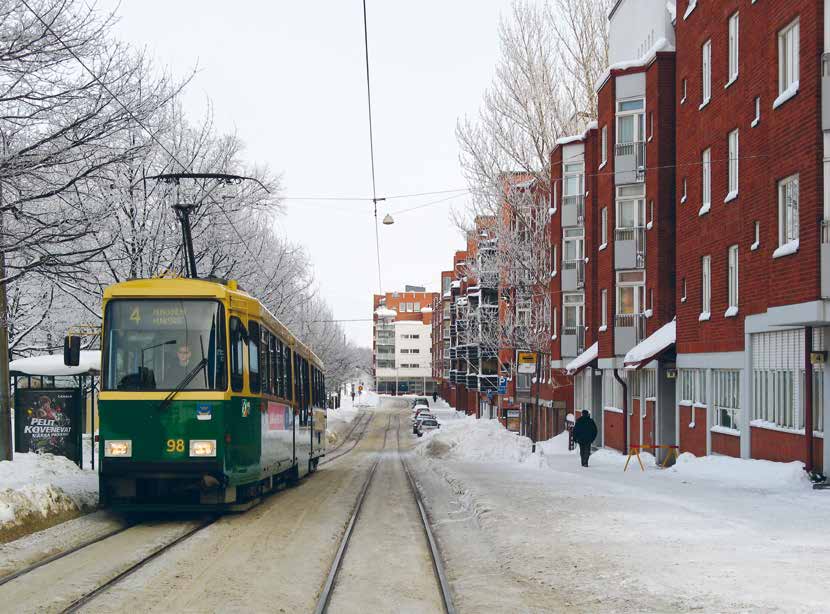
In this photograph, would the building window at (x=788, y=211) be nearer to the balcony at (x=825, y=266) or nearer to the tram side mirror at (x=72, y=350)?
the balcony at (x=825, y=266)

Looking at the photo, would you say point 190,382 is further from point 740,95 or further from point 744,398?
point 740,95

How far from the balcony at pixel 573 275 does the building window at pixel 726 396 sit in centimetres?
1767

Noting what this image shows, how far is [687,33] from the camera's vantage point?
2883 centimetres

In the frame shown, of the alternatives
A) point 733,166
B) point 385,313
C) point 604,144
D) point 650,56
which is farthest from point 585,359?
point 385,313

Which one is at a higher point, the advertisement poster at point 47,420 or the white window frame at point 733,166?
the white window frame at point 733,166

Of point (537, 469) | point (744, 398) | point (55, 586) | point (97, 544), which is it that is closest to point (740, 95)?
point (744, 398)

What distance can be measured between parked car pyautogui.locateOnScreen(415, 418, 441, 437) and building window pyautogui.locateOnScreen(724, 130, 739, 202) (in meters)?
43.5

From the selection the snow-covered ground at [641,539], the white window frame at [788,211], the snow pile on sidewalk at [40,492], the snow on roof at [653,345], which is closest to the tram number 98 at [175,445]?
the snow pile on sidewalk at [40,492]

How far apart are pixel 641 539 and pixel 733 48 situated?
15847 mm

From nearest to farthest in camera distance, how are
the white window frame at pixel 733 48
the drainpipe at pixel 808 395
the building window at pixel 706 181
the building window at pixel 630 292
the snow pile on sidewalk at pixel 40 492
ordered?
1. the snow pile on sidewalk at pixel 40 492
2. the drainpipe at pixel 808 395
3. the white window frame at pixel 733 48
4. the building window at pixel 706 181
5. the building window at pixel 630 292

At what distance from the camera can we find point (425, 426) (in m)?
67.6

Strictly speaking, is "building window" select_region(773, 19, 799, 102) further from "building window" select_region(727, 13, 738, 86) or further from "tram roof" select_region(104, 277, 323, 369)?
"tram roof" select_region(104, 277, 323, 369)

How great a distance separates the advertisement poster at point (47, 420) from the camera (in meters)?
20.1

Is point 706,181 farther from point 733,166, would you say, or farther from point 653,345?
point 653,345
